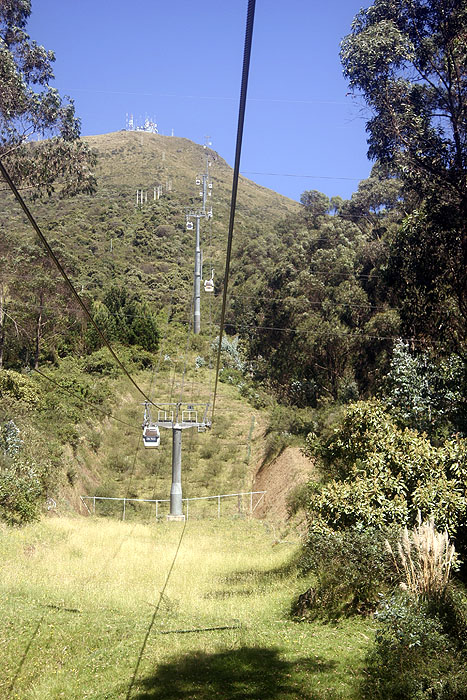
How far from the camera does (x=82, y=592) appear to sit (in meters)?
12.8

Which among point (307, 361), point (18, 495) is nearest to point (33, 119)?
point (18, 495)

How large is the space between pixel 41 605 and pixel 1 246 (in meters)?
25.7

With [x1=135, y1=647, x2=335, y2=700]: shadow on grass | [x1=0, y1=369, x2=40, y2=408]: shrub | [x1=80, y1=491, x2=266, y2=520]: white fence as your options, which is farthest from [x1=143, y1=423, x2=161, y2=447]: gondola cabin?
[x1=135, y1=647, x2=335, y2=700]: shadow on grass

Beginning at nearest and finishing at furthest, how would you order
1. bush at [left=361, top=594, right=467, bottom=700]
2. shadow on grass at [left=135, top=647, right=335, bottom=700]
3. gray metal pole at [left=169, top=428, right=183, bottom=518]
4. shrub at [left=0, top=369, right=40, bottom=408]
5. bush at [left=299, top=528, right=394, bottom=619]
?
1. bush at [left=361, top=594, right=467, bottom=700]
2. shadow on grass at [left=135, top=647, right=335, bottom=700]
3. bush at [left=299, top=528, right=394, bottom=619]
4. gray metal pole at [left=169, top=428, right=183, bottom=518]
5. shrub at [left=0, top=369, right=40, bottom=408]

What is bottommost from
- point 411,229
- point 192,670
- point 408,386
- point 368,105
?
point 192,670

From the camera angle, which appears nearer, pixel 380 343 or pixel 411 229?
pixel 411 229

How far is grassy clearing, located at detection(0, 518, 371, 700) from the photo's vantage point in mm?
8047

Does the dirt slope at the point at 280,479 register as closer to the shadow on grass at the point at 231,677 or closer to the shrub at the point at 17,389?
the shrub at the point at 17,389

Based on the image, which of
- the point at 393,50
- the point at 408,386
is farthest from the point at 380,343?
the point at 393,50

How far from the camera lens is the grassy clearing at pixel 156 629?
8.05 m

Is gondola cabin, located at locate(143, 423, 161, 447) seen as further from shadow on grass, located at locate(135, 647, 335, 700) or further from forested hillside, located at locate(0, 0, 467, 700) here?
shadow on grass, located at locate(135, 647, 335, 700)

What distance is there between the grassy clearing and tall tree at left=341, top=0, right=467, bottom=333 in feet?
29.5

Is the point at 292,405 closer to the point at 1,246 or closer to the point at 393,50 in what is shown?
the point at 1,246

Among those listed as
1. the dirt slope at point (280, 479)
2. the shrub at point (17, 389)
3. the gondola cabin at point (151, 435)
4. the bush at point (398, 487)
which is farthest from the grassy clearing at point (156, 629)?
the shrub at point (17, 389)
